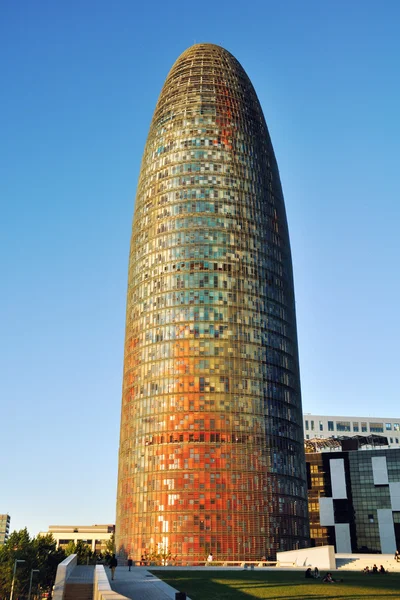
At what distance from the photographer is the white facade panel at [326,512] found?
157 meters

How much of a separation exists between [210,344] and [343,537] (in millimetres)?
61530

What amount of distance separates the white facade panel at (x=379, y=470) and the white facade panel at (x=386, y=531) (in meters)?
6.60

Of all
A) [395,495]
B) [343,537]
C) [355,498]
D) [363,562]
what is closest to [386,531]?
[395,495]

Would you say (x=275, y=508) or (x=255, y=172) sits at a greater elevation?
(x=255, y=172)

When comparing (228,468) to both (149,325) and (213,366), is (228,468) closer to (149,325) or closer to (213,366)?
(213,366)

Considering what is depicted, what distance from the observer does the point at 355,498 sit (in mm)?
156125

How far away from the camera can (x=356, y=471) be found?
15812 cm

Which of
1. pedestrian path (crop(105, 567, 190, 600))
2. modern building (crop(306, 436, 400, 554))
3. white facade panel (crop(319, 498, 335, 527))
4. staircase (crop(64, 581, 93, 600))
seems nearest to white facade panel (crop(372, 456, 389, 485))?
modern building (crop(306, 436, 400, 554))

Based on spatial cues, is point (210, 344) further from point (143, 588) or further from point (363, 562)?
→ point (143, 588)

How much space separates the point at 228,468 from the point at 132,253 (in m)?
59.3

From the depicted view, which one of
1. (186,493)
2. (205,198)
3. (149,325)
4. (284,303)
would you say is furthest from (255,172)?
(186,493)

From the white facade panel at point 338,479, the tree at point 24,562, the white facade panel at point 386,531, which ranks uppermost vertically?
the white facade panel at point 338,479

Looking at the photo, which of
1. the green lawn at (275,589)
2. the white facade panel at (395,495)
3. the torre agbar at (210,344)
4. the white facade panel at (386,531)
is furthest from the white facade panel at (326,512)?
the green lawn at (275,589)

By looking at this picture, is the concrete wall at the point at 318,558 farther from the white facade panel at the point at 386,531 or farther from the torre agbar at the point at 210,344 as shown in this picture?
the white facade panel at the point at 386,531
